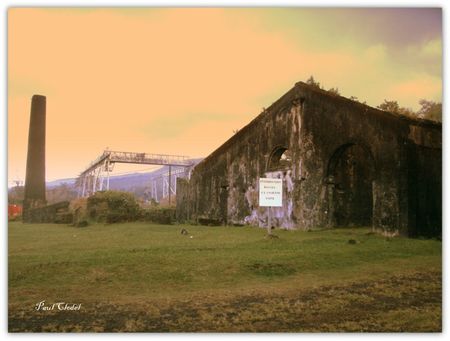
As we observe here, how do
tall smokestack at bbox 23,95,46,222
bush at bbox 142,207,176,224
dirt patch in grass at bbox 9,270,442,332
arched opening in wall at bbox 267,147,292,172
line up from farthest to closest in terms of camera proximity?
bush at bbox 142,207,176,224 → arched opening in wall at bbox 267,147,292,172 → tall smokestack at bbox 23,95,46,222 → dirt patch in grass at bbox 9,270,442,332

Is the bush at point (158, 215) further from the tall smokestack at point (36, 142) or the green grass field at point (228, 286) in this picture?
the tall smokestack at point (36, 142)

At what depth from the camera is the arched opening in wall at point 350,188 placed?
41.5ft

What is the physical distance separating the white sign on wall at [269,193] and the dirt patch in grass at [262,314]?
451cm

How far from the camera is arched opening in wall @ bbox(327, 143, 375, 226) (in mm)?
12656

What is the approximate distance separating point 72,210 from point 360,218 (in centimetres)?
1021

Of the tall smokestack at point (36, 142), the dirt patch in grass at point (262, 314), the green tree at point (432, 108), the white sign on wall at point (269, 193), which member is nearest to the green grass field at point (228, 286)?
the dirt patch in grass at point (262, 314)

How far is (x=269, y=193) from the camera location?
33.8 feet

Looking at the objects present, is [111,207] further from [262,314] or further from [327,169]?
[262,314]

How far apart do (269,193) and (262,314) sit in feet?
17.8

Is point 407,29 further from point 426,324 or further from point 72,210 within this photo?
point 72,210

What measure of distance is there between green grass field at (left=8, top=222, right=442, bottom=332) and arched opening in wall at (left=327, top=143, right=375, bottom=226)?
3.68 meters
